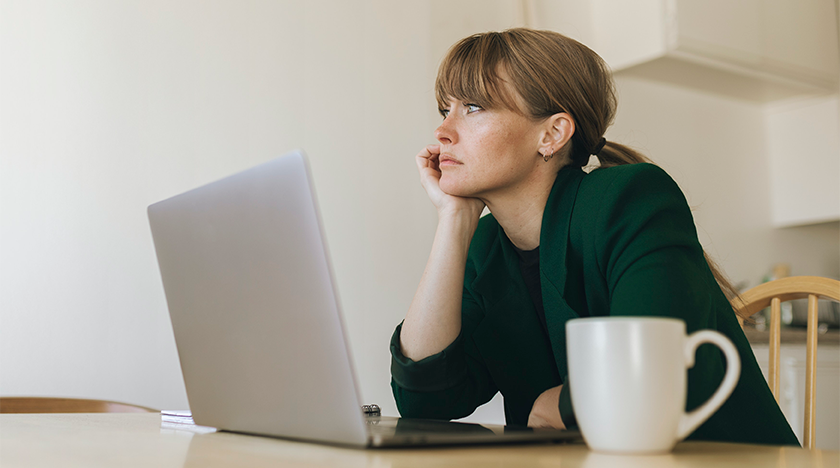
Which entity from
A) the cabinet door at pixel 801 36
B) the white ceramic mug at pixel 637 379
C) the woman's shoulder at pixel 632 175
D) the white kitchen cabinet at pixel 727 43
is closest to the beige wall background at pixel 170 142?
the white kitchen cabinet at pixel 727 43

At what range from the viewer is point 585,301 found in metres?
0.89

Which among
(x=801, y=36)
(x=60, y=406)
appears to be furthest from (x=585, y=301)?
(x=801, y=36)

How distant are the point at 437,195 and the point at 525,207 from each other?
144 mm

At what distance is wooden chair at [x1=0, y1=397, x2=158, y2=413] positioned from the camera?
1282 mm

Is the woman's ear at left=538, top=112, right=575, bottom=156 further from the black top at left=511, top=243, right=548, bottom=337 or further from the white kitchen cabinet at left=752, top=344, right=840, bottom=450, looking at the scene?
the white kitchen cabinet at left=752, top=344, right=840, bottom=450

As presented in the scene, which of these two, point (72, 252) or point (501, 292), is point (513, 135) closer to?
point (501, 292)

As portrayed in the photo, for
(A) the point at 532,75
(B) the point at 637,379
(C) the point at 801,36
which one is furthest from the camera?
(C) the point at 801,36

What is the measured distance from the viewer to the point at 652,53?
2471 mm

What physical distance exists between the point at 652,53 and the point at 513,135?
166 cm

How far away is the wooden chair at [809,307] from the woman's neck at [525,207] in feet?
1.22

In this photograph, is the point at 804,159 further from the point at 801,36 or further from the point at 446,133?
the point at 446,133

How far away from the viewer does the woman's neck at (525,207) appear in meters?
1.08

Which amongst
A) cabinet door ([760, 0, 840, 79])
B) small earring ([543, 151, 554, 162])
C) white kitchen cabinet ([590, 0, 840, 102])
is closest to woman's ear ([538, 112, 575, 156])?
small earring ([543, 151, 554, 162])

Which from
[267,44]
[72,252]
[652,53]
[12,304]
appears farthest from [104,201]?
[652,53]
